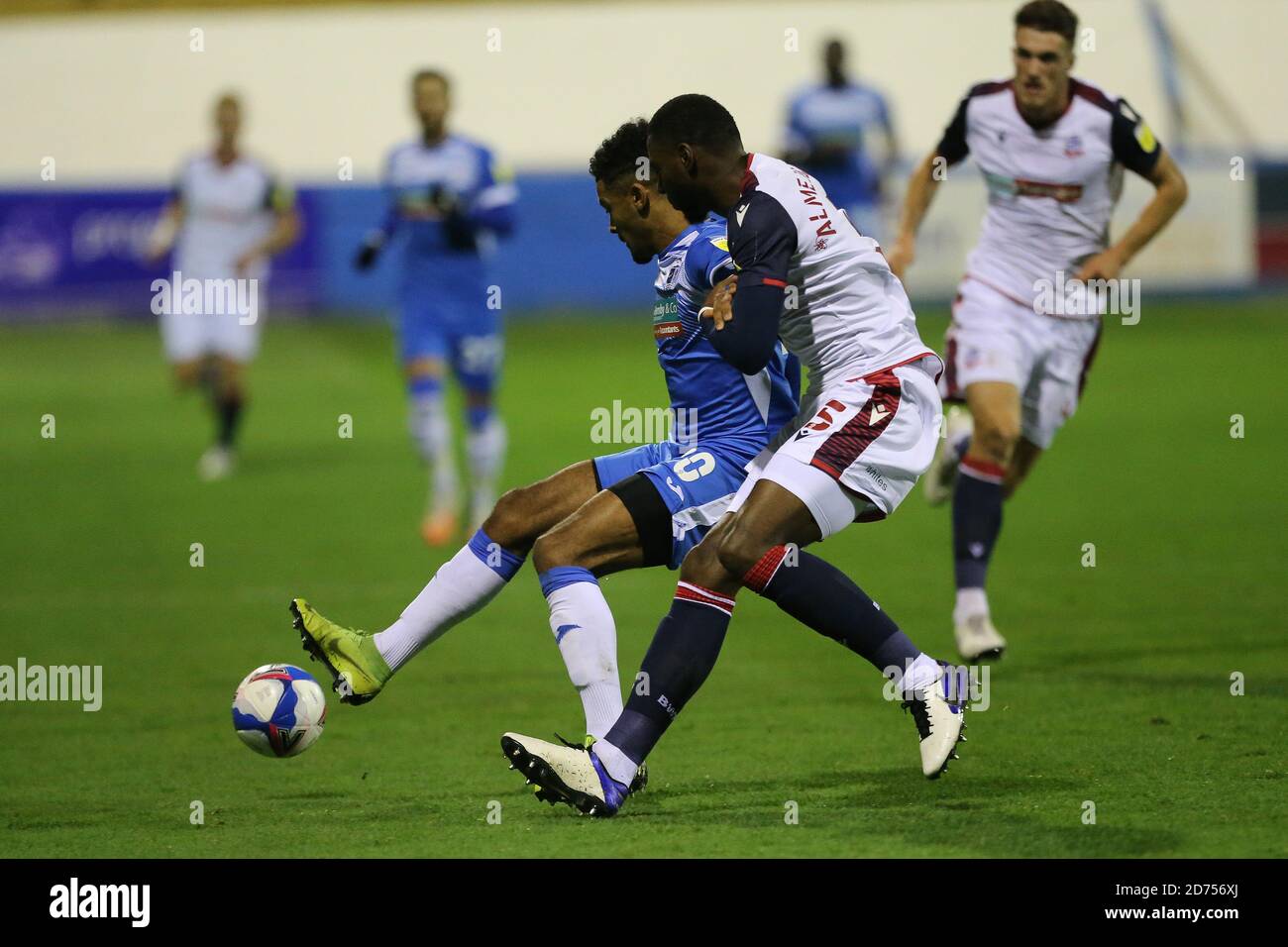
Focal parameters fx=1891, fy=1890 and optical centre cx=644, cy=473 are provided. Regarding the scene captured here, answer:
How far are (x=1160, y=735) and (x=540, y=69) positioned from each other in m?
30.3

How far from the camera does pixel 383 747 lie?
6508mm

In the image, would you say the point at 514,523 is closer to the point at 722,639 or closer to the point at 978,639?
the point at 722,639

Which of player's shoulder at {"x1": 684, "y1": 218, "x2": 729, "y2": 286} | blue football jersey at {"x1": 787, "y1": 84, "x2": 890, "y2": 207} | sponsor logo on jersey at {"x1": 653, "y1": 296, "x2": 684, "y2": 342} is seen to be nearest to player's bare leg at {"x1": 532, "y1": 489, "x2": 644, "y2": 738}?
sponsor logo on jersey at {"x1": 653, "y1": 296, "x2": 684, "y2": 342}

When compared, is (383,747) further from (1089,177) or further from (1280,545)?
(1280,545)

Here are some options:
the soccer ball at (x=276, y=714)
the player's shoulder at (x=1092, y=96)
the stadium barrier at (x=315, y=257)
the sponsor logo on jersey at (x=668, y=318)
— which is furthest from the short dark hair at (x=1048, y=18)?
the stadium barrier at (x=315, y=257)

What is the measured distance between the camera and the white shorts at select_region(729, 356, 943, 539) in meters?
5.41

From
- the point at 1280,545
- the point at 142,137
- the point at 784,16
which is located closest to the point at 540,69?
the point at 784,16

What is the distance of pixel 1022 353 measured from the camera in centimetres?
787

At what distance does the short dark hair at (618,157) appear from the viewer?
5938 millimetres

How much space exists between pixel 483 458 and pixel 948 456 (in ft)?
13.0

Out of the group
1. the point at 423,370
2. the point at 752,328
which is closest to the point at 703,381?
the point at 752,328

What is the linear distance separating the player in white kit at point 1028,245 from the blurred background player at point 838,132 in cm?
785

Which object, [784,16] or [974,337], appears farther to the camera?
[784,16]

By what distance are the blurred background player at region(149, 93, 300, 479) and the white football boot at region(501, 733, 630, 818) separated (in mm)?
10011
